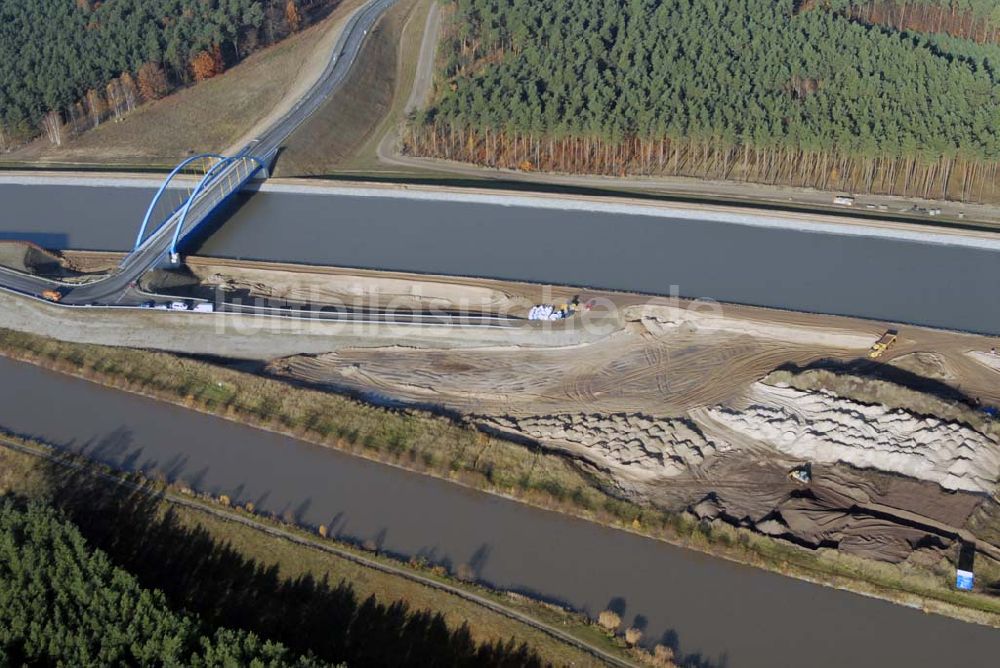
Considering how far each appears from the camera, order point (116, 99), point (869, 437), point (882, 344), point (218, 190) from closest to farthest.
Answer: point (869, 437) → point (882, 344) → point (218, 190) → point (116, 99)

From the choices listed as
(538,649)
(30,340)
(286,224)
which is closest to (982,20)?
(286,224)

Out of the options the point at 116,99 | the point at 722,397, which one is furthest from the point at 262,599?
the point at 116,99

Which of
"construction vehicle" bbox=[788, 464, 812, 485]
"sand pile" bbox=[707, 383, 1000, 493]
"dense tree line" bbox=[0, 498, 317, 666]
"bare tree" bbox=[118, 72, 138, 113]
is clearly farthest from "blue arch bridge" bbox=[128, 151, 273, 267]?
"construction vehicle" bbox=[788, 464, 812, 485]

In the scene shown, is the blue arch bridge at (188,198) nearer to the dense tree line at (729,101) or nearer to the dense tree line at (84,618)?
the dense tree line at (729,101)

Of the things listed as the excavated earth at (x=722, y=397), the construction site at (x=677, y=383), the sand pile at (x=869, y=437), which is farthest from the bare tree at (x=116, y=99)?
the sand pile at (x=869, y=437)

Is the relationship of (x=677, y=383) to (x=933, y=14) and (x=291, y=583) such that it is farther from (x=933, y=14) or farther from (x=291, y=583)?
(x=933, y=14)

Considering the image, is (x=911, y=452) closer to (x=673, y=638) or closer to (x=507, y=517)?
(x=673, y=638)
